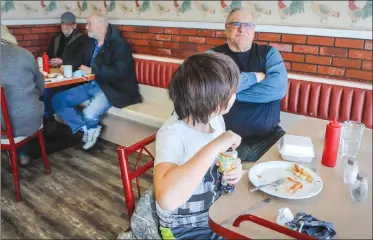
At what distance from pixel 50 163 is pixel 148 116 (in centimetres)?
103

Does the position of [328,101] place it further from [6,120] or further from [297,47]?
[6,120]

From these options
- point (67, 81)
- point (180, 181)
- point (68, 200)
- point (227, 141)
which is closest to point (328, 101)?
point (227, 141)

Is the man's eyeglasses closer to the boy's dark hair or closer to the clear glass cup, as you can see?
the clear glass cup

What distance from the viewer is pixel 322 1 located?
8.46ft

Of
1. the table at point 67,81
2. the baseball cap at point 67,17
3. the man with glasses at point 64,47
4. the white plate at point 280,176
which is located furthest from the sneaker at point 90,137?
the white plate at point 280,176

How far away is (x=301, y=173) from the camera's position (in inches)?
52.2

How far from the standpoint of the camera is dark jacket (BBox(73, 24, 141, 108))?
11.7ft

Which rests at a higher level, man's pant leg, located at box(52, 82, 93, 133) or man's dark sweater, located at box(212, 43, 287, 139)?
man's dark sweater, located at box(212, 43, 287, 139)

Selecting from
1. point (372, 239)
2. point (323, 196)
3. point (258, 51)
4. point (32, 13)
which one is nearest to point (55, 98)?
point (32, 13)

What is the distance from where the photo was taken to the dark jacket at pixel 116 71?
3.58 meters

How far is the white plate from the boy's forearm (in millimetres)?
288

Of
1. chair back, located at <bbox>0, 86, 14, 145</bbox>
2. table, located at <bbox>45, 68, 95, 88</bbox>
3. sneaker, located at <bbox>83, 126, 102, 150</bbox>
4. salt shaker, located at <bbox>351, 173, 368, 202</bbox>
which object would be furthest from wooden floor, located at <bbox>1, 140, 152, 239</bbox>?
salt shaker, located at <bbox>351, 173, 368, 202</bbox>

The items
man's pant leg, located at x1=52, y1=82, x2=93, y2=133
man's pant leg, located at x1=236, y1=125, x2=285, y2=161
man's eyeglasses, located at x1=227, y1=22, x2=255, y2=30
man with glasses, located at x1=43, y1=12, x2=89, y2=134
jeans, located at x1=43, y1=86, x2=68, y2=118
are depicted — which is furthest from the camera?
man with glasses, located at x1=43, y1=12, x2=89, y2=134

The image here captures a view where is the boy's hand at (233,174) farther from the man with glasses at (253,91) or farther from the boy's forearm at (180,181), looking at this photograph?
the man with glasses at (253,91)
